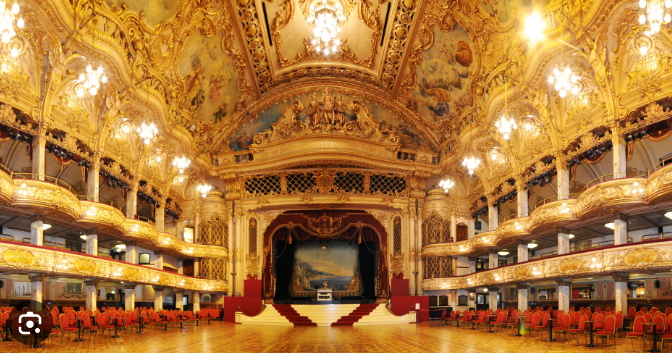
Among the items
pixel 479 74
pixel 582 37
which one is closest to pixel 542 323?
pixel 582 37

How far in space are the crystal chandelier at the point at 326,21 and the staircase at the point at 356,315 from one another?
1216cm

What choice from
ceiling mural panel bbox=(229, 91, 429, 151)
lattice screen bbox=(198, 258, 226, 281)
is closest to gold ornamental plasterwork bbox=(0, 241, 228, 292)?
lattice screen bbox=(198, 258, 226, 281)

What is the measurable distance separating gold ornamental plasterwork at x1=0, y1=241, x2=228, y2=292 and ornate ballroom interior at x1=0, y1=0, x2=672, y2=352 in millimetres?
93

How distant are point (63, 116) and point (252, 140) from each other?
44.5 ft

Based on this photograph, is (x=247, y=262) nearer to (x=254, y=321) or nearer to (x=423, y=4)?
(x=254, y=321)

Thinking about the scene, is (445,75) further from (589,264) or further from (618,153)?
(589,264)

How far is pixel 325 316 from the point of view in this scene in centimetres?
2661

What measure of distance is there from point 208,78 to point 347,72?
780 cm

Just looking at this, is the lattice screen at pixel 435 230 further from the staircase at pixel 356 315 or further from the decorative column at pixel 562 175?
the decorative column at pixel 562 175

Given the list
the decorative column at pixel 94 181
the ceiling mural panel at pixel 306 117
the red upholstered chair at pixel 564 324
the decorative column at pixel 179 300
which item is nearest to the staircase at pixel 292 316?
the decorative column at pixel 179 300

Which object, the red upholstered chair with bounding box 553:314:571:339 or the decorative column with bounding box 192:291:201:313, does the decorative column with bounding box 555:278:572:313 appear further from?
the decorative column with bounding box 192:291:201:313

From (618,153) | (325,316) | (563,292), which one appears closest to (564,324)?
(563,292)

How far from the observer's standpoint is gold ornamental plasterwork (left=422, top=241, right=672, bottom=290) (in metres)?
16.2

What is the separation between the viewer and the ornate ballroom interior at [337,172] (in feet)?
57.1
